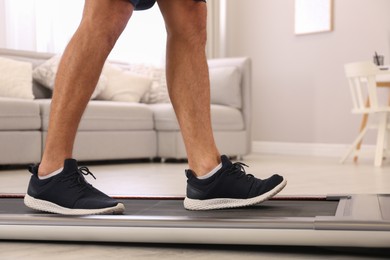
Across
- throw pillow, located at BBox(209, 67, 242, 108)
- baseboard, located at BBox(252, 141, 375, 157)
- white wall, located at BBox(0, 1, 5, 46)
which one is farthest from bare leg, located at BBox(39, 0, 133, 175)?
baseboard, located at BBox(252, 141, 375, 157)

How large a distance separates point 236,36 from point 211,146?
5167mm

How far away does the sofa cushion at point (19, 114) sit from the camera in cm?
383

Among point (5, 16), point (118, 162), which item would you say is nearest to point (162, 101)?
point (118, 162)

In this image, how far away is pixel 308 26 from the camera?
6059mm

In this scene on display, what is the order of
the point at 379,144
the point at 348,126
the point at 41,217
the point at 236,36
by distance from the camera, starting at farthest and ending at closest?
the point at 236,36
the point at 348,126
the point at 379,144
the point at 41,217

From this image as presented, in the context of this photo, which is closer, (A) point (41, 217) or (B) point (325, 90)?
(A) point (41, 217)

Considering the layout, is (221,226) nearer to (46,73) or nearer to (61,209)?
(61,209)

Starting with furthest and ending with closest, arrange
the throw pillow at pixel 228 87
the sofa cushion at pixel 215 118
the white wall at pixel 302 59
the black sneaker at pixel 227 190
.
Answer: the white wall at pixel 302 59
the throw pillow at pixel 228 87
the sofa cushion at pixel 215 118
the black sneaker at pixel 227 190

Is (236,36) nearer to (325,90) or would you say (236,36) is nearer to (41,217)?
(325,90)

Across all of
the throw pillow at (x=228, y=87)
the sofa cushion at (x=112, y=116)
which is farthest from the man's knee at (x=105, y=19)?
the throw pillow at (x=228, y=87)

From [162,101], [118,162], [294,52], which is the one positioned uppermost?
[294,52]

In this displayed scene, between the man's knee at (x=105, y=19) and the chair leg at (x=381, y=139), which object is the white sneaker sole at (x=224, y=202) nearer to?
the man's knee at (x=105, y=19)

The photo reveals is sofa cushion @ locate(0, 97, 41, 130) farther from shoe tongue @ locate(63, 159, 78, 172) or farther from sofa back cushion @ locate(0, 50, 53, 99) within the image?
shoe tongue @ locate(63, 159, 78, 172)

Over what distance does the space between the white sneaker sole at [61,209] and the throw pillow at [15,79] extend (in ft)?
9.27
